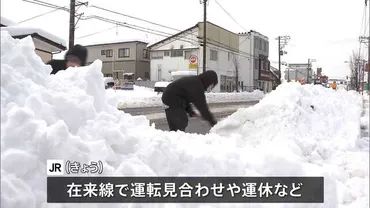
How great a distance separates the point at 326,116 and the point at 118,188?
694 centimetres

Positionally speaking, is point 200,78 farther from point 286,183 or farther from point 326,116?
point 326,116

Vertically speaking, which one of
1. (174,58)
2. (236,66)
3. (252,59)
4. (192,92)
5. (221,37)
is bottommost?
(192,92)

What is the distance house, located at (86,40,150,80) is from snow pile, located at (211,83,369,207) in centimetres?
3164

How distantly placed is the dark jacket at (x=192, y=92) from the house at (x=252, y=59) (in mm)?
43591

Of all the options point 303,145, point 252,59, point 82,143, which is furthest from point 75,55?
point 252,59

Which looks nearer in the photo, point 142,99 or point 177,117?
point 177,117

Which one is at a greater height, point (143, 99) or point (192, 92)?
point (192, 92)

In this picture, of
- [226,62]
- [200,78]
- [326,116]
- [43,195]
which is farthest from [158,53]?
[43,195]

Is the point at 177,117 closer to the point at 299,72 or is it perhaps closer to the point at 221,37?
the point at 221,37

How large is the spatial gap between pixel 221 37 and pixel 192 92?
38109 mm

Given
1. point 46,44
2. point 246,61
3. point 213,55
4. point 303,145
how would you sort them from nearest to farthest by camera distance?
point 303,145 → point 46,44 → point 213,55 → point 246,61

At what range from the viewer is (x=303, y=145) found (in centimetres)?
520

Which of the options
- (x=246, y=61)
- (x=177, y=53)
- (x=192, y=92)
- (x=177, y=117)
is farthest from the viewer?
(x=246, y=61)

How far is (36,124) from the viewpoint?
2299 mm
